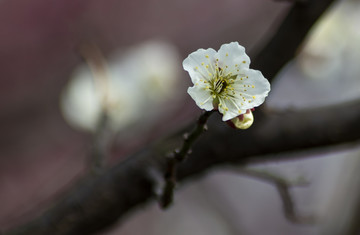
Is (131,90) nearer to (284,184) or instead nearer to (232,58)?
(284,184)

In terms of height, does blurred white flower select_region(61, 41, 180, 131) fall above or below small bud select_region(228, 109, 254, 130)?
above

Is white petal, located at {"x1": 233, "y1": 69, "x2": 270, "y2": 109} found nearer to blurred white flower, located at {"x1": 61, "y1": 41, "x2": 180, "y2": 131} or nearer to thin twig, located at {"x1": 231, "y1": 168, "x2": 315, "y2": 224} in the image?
thin twig, located at {"x1": 231, "y1": 168, "x2": 315, "y2": 224}

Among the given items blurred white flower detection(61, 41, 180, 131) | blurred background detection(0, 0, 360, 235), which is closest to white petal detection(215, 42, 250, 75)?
blurred white flower detection(61, 41, 180, 131)

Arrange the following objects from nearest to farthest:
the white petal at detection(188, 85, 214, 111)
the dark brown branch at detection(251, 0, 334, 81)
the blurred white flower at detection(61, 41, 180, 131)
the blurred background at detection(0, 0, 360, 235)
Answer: the white petal at detection(188, 85, 214, 111), the dark brown branch at detection(251, 0, 334, 81), the blurred white flower at detection(61, 41, 180, 131), the blurred background at detection(0, 0, 360, 235)

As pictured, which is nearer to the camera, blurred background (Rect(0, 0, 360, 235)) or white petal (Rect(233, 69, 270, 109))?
white petal (Rect(233, 69, 270, 109))

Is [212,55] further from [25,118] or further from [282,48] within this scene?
[25,118]

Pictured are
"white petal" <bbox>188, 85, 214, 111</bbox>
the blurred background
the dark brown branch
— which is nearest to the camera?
"white petal" <bbox>188, 85, 214, 111</bbox>

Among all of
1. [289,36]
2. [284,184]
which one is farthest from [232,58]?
[284,184]
